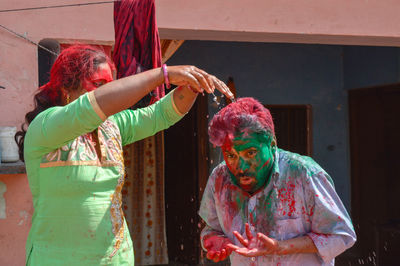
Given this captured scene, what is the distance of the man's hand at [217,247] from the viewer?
6.76 ft

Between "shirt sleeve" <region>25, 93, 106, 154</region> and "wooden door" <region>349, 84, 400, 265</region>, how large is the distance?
5.64 m

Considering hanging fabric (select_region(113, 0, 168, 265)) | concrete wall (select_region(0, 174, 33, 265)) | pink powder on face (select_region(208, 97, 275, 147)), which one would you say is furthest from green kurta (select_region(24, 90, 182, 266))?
hanging fabric (select_region(113, 0, 168, 265))

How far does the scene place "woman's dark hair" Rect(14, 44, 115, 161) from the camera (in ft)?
7.63

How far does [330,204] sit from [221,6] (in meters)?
2.56

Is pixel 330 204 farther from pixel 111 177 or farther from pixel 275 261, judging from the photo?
pixel 111 177

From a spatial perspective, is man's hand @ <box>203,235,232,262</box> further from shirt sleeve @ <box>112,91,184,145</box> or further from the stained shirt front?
shirt sleeve @ <box>112,91,184,145</box>

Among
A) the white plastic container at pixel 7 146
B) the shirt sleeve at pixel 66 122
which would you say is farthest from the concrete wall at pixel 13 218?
the shirt sleeve at pixel 66 122

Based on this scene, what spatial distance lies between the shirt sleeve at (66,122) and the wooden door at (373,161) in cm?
564

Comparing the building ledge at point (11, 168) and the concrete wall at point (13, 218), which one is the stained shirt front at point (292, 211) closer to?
the building ledge at point (11, 168)

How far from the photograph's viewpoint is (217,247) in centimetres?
216

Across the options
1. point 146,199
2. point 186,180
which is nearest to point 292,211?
point 146,199

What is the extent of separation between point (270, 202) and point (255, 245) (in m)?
0.20

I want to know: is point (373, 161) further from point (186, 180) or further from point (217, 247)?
point (217, 247)

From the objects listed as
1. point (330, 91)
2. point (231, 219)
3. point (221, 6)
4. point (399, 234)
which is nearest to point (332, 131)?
point (330, 91)
